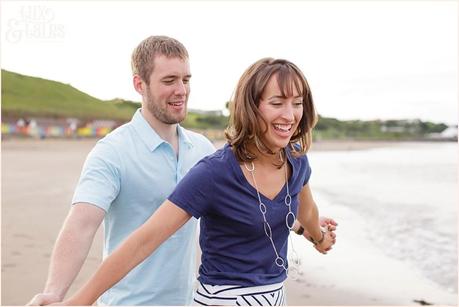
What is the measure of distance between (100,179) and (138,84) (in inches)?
21.8

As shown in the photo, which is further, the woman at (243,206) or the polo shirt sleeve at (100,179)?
the polo shirt sleeve at (100,179)

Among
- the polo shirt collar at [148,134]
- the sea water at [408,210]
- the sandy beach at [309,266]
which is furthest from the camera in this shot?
the sea water at [408,210]

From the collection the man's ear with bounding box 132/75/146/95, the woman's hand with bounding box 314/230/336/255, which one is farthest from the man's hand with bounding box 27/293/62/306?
the woman's hand with bounding box 314/230/336/255

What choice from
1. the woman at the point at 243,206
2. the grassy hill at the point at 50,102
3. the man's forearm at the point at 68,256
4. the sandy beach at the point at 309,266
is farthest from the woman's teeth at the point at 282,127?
the grassy hill at the point at 50,102

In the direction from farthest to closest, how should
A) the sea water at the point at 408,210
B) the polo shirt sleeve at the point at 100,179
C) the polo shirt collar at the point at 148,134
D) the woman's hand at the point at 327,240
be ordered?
the sea water at the point at 408,210 < the woman's hand at the point at 327,240 < the polo shirt collar at the point at 148,134 < the polo shirt sleeve at the point at 100,179

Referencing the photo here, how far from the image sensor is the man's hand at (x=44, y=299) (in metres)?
1.86

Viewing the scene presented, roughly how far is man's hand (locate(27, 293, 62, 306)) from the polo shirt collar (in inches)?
26.8

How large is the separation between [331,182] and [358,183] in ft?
3.06

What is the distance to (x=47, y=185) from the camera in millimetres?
13531

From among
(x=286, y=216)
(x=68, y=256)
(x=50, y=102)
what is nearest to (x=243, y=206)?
(x=286, y=216)

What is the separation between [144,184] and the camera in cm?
226

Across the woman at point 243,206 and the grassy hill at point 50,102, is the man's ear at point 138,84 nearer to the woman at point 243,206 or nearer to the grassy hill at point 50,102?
the woman at point 243,206

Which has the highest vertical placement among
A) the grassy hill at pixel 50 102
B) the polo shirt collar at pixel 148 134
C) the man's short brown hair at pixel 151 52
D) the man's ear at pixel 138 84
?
the man's short brown hair at pixel 151 52

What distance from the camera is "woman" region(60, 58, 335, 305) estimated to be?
1.84 meters
